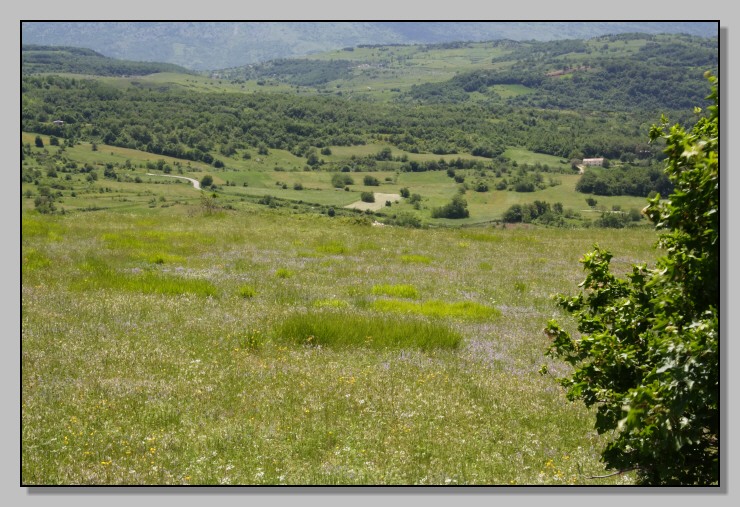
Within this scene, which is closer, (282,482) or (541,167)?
(282,482)

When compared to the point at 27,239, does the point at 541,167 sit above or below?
above

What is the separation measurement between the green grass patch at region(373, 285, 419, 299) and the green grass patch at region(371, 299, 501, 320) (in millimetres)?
1135

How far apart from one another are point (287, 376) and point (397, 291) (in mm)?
8023

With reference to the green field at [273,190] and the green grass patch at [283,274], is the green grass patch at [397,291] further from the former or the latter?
the green field at [273,190]

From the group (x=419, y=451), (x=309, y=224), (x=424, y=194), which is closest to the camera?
(x=419, y=451)

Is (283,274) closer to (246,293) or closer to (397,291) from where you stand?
(246,293)

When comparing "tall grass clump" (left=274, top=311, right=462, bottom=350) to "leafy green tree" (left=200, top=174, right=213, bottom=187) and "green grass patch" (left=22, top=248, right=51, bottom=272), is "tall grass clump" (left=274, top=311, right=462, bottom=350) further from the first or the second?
"leafy green tree" (left=200, top=174, right=213, bottom=187)

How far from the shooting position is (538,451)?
7215 mm

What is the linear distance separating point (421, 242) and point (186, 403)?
21692mm

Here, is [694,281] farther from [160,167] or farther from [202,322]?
[160,167]

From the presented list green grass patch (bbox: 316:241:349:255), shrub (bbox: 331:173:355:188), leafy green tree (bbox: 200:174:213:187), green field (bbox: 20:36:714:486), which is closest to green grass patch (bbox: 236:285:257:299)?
green field (bbox: 20:36:714:486)

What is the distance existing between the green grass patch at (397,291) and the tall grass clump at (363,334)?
452cm

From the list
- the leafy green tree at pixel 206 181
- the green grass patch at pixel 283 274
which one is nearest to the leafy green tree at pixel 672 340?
the green grass patch at pixel 283 274

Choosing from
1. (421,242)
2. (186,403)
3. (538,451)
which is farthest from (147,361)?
(421,242)
